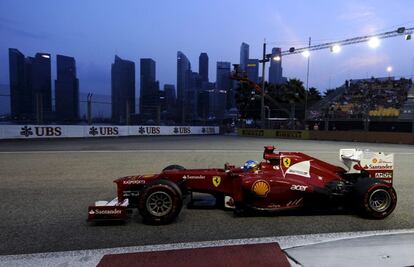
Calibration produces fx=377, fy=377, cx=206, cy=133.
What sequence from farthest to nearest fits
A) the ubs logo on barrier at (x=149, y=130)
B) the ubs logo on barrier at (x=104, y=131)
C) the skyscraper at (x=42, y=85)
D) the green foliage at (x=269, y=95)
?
the green foliage at (x=269, y=95) < the ubs logo on barrier at (x=149, y=130) < the ubs logo on barrier at (x=104, y=131) < the skyscraper at (x=42, y=85)

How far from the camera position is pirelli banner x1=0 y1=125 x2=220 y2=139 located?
923 inches

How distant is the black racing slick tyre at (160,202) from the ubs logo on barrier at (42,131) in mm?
21588

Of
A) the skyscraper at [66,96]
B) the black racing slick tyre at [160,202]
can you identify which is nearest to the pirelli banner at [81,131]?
the skyscraper at [66,96]

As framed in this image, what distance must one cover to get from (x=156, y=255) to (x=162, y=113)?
31278mm

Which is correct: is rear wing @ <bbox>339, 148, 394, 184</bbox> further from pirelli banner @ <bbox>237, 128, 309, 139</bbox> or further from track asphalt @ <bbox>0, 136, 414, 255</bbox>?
pirelli banner @ <bbox>237, 128, 309, 139</bbox>

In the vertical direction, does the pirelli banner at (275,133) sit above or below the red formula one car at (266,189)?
below

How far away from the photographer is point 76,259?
3830 millimetres

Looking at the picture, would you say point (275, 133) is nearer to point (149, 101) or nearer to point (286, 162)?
point (149, 101)

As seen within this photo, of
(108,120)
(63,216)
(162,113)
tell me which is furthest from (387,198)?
(162,113)

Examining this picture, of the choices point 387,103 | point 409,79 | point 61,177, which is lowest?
point 61,177

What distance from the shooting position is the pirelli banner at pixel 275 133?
3209cm

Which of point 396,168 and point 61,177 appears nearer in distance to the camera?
point 61,177

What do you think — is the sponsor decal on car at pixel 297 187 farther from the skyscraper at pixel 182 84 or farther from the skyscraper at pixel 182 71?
the skyscraper at pixel 182 71

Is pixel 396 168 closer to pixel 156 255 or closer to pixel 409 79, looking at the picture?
pixel 156 255
